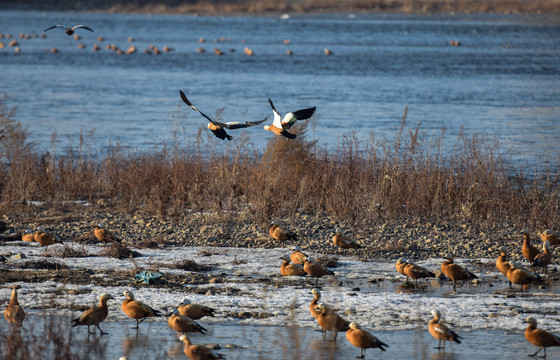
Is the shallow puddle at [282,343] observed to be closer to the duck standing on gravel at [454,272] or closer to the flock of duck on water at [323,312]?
the flock of duck on water at [323,312]

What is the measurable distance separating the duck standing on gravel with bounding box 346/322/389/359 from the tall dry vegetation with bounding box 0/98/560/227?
543 centimetres

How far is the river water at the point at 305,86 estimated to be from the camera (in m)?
25.3

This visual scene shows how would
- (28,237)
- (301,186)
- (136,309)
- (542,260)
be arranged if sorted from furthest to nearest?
(301,186) < (28,237) < (542,260) < (136,309)

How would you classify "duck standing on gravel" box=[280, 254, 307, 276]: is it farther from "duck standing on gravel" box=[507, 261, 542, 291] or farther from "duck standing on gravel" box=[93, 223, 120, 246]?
"duck standing on gravel" box=[93, 223, 120, 246]

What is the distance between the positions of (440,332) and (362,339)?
81 cm

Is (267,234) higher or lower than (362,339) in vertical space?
higher

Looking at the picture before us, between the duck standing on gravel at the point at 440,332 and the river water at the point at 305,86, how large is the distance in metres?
8.99

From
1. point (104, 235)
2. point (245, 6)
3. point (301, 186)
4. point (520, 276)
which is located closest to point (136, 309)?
point (104, 235)

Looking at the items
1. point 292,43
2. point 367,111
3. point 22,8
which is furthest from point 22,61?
point 22,8

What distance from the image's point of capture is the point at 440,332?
7.50 meters

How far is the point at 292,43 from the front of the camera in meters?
72.2

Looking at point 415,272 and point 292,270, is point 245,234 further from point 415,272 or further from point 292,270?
point 415,272

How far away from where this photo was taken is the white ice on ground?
330 inches

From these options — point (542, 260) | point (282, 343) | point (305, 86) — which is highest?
point (305, 86)
